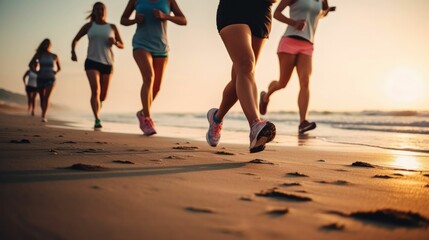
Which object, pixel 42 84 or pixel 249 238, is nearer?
pixel 249 238

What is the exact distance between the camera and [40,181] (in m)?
1.44

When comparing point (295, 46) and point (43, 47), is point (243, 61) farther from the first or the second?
point (43, 47)

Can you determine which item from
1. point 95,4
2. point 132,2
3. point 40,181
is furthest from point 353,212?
point 95,4

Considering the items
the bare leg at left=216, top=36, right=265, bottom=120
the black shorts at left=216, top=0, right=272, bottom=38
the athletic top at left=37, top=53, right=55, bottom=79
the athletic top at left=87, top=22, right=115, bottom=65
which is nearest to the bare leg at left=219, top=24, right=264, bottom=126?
the black shorts at left=216, top=0, right=272, bottom=38

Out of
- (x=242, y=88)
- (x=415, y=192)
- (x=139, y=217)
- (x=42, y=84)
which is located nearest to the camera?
(x=139, y=217)

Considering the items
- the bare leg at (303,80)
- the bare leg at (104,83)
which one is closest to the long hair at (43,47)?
the bare leg at (104,83)

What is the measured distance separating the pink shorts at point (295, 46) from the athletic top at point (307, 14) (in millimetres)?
77

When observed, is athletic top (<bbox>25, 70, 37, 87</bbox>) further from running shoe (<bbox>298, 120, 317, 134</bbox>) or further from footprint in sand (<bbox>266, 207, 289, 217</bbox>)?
footprint in sand (<bbox>266, 207, 289, 217</bbox>)

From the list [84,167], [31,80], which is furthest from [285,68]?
[31,80]

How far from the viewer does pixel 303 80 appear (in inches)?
230

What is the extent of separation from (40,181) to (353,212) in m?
1.14

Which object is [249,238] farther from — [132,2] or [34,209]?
[132,2]

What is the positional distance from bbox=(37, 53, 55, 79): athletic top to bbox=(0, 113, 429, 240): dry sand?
7.45 metres

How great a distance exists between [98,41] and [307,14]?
3.36m
